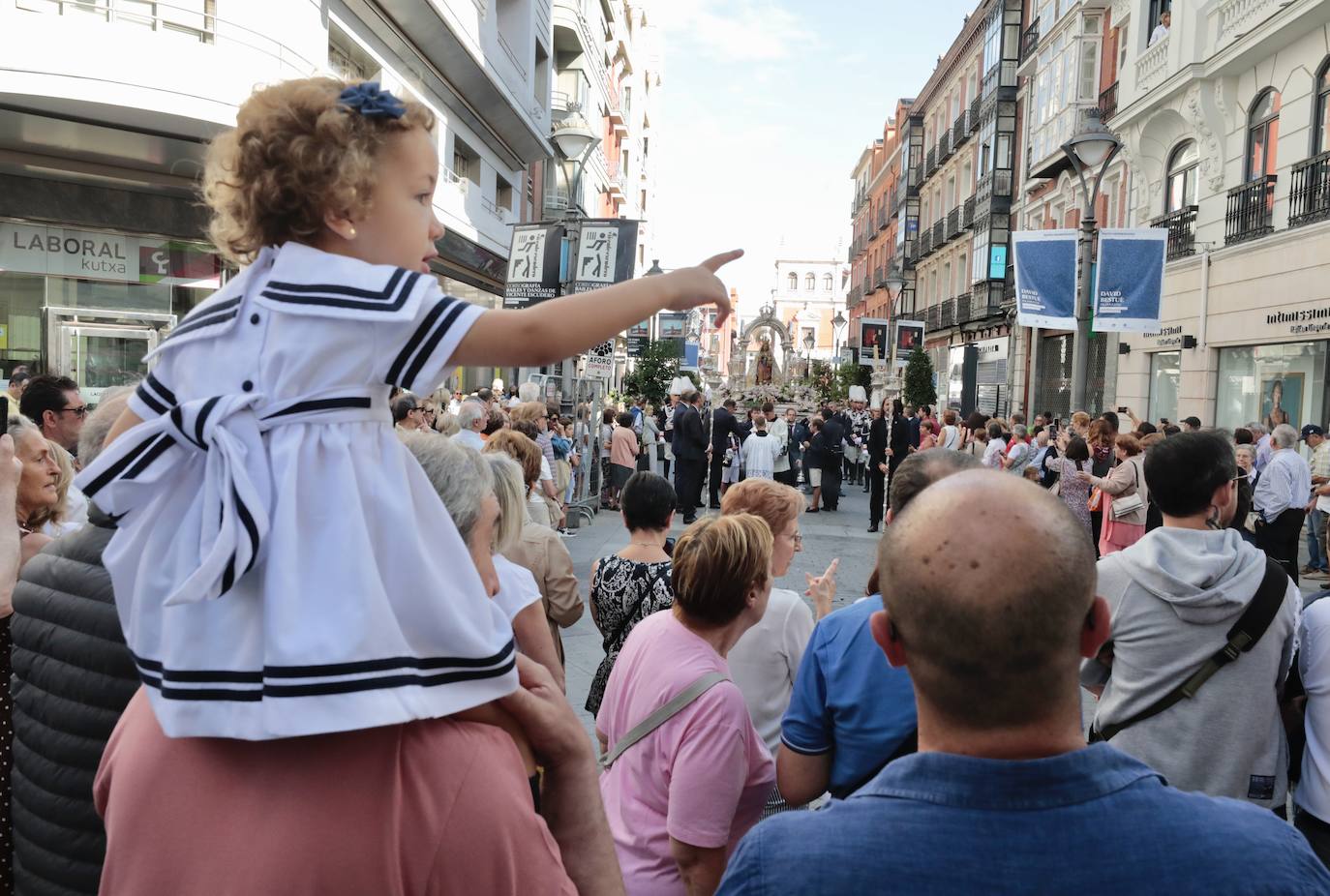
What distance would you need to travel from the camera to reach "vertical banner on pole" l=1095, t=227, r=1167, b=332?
1238 cm

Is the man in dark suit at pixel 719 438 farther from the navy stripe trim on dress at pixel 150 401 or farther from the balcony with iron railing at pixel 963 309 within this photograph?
the balcony with iron railing at pixel 963 309

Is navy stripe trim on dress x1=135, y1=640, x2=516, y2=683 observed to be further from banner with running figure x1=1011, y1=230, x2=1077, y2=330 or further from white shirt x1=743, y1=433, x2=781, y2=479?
white shirt x1=743, y1=433, x2=781, y2=479

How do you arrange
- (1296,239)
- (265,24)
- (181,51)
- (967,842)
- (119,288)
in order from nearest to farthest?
(967,842) < (181,51) < (265,24) < (119,288) < (1296,239)

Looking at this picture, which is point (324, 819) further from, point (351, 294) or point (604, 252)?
point (604, 252)

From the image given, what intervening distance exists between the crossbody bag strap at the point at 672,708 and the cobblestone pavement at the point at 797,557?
310 centimetres

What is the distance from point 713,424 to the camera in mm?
18812

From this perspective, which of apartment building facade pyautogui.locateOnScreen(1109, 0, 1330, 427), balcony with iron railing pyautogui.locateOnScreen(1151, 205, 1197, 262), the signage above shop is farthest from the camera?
balcony with iron railing pyautogui.locateOnScreen(1151, 205, 1197, 262)

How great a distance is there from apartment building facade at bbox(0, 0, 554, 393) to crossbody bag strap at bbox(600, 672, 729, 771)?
8.97m

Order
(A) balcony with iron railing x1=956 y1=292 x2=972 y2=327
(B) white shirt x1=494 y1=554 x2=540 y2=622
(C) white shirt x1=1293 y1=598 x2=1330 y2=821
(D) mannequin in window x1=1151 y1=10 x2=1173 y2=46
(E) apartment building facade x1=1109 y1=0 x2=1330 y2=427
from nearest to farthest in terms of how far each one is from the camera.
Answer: (B) white shirt x1=494 y1=554 x2=540 y2=622 < (C) white shirt x1=1293 y1=598 x2=1330 y2=821 < (E) apartment building facade x1=1109 y1=0 x2=1330 y2=427 < (D) mannequin in window x1=1151 y1=10 x2=1173 y2=46 < (A) balcony with iron railing x1=956 y1=292 x2=972 y2=327

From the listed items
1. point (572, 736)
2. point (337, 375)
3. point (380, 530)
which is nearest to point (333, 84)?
point (337, 375)

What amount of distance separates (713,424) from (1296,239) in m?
10.1

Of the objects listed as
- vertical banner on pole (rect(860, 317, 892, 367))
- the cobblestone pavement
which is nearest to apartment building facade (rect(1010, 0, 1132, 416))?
vertical banner on pole (rect(860, 317, 892, 367))

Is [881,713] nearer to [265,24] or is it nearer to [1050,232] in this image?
[1050,232]

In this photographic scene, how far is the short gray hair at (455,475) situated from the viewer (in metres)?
2.09
